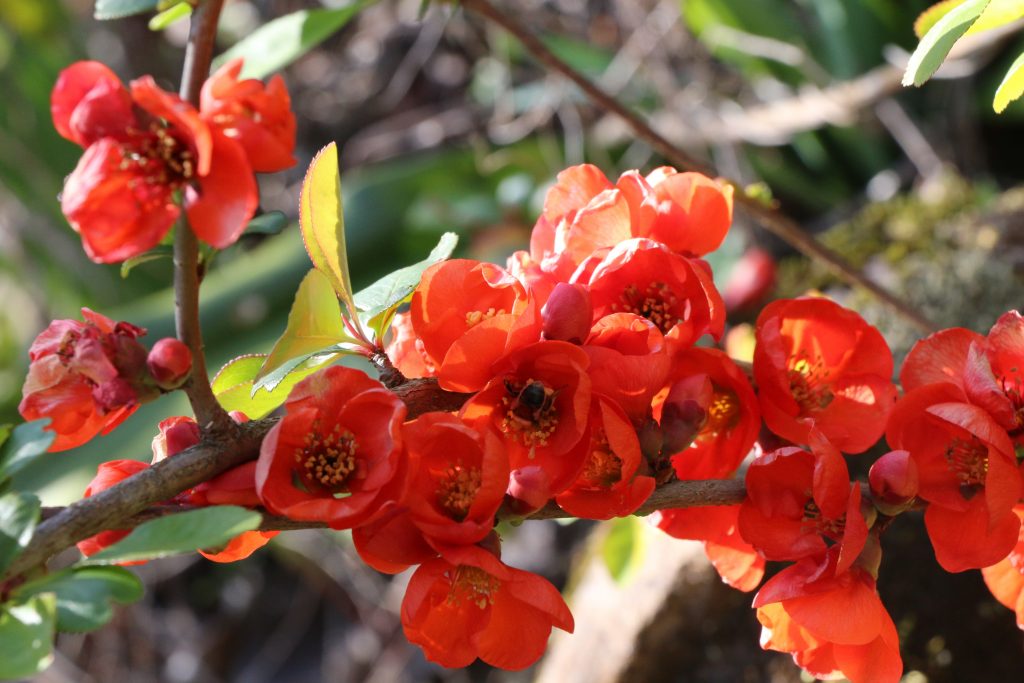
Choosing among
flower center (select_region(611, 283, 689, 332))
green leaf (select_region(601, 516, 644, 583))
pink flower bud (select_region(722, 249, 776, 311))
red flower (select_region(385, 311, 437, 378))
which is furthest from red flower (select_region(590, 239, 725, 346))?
pink flower bud (select_region(722, 249, 776, 311))

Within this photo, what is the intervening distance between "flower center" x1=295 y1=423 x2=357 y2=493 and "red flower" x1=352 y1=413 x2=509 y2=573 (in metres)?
0.03

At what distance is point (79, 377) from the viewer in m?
0.51

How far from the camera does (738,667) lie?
115cm

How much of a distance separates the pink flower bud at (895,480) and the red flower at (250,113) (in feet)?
1.19

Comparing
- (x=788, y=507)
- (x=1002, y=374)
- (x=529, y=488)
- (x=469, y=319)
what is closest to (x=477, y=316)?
(x=469, y=319)

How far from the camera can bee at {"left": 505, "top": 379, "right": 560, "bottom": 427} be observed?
1.75 ft

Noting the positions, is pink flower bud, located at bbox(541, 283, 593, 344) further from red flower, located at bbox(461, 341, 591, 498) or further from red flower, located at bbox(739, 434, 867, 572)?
red flower, located at bbox(739, 434, 867, 572)

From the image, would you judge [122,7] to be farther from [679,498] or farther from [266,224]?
[679,498]

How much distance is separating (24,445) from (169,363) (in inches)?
3.1

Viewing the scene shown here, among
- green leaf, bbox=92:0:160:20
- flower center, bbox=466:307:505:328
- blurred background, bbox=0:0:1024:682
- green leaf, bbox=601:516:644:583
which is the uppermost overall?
green leaf, bbox=92:0:160:20

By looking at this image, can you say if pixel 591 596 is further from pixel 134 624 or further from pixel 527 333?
pixel 134 624

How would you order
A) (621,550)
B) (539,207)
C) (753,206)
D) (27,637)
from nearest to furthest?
(27,637) → (753,206) → (621,550) → (539,207)

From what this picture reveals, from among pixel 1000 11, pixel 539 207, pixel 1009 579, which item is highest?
pixel 1000 11

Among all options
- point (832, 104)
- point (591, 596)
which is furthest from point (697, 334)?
point (832, 104)
